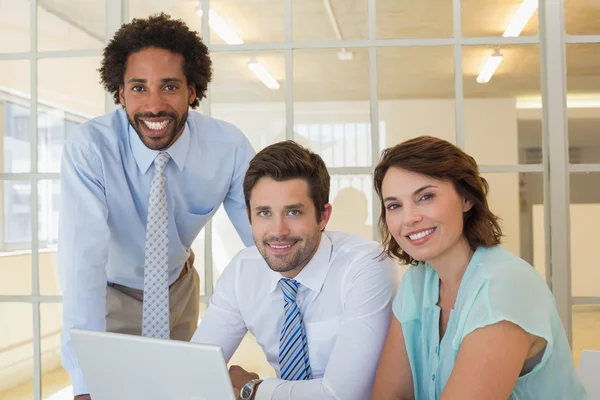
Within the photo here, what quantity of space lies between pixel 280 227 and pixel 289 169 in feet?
0.51

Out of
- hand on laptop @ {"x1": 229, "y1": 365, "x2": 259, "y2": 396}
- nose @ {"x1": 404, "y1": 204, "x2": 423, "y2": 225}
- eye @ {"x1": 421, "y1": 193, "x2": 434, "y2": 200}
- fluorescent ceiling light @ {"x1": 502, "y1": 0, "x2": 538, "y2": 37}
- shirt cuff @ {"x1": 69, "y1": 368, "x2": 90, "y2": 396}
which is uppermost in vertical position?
fluorescent ceiling light @ {"x1": 502, "y1": 0, "x2": 538, "y2": 37}

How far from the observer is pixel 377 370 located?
5.46 feet

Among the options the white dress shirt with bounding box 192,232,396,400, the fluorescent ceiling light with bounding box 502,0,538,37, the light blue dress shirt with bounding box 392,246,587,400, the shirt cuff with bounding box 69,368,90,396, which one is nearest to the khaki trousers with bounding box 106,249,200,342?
the white dress shirt with bounding box 192,232,396,400

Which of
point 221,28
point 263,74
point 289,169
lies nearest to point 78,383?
point 289,169

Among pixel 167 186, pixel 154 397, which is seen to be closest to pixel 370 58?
pixel 167 186

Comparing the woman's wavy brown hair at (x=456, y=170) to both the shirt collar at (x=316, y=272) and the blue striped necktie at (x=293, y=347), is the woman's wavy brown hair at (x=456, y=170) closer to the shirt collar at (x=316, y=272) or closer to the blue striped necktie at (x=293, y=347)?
the shirt collar at (x=316, y=272)

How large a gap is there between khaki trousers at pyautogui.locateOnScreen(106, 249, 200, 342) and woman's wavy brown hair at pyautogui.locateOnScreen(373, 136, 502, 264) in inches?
44.1

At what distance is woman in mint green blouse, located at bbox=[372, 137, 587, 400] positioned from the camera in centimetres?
134

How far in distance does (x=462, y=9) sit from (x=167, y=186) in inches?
54.8

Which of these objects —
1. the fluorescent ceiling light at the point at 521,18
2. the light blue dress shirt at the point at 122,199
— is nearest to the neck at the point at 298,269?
the light blue dress shirt at the point at 122,199

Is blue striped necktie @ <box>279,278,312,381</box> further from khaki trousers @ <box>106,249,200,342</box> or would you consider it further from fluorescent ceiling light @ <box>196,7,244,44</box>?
fluorescent ceiling light @ <box>196,7,244,44</box>

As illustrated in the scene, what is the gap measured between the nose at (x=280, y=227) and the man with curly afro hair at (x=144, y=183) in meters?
0.48

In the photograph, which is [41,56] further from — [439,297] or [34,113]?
[439,297]

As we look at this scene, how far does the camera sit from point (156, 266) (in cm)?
213
